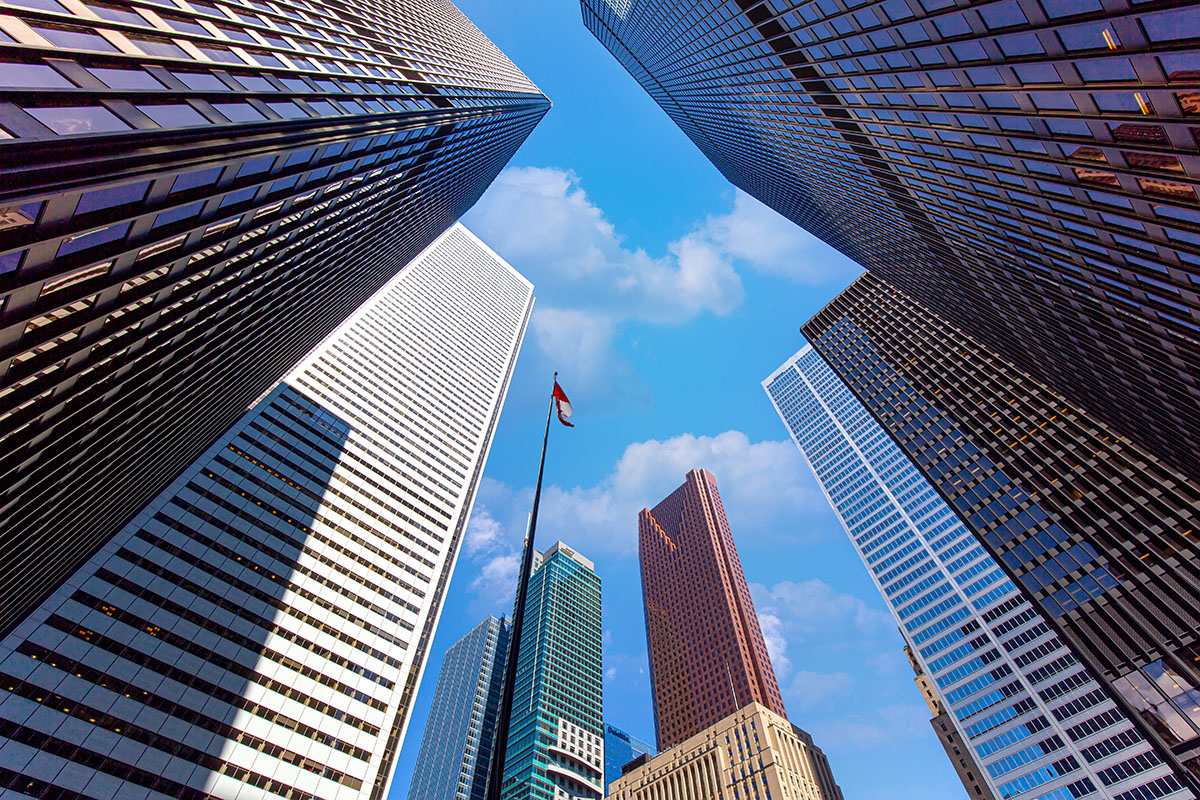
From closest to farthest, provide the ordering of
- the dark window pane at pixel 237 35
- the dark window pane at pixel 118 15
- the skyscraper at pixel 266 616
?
the dark window pane at pixel 118 15
the dark window pane at pixel 237 35
the skyscraper at pixel 266 616

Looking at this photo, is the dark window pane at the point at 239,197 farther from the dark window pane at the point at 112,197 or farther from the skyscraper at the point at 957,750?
the skyscraper at the point at 957,750

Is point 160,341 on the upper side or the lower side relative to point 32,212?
upper

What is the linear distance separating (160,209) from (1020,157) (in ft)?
144

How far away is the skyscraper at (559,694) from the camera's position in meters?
124

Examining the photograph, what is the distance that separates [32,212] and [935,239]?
62497 mm

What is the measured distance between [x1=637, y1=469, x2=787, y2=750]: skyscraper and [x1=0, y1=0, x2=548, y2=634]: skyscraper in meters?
129

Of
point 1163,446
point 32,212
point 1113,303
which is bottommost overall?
point 32,212

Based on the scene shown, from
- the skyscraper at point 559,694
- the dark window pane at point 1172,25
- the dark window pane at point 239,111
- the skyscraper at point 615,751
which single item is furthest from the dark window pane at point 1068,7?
the skyscraper at point 615,751

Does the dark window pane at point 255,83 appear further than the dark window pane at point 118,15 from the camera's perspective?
Yes

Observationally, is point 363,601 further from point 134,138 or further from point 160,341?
point 134,138

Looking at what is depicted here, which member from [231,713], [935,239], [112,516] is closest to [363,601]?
[231,713]

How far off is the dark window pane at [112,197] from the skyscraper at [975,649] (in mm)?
102668

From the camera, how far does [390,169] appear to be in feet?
147

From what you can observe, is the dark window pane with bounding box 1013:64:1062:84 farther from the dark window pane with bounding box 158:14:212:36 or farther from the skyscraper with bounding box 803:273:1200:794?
the skyscraper with bounding box 803:273:1200:794
